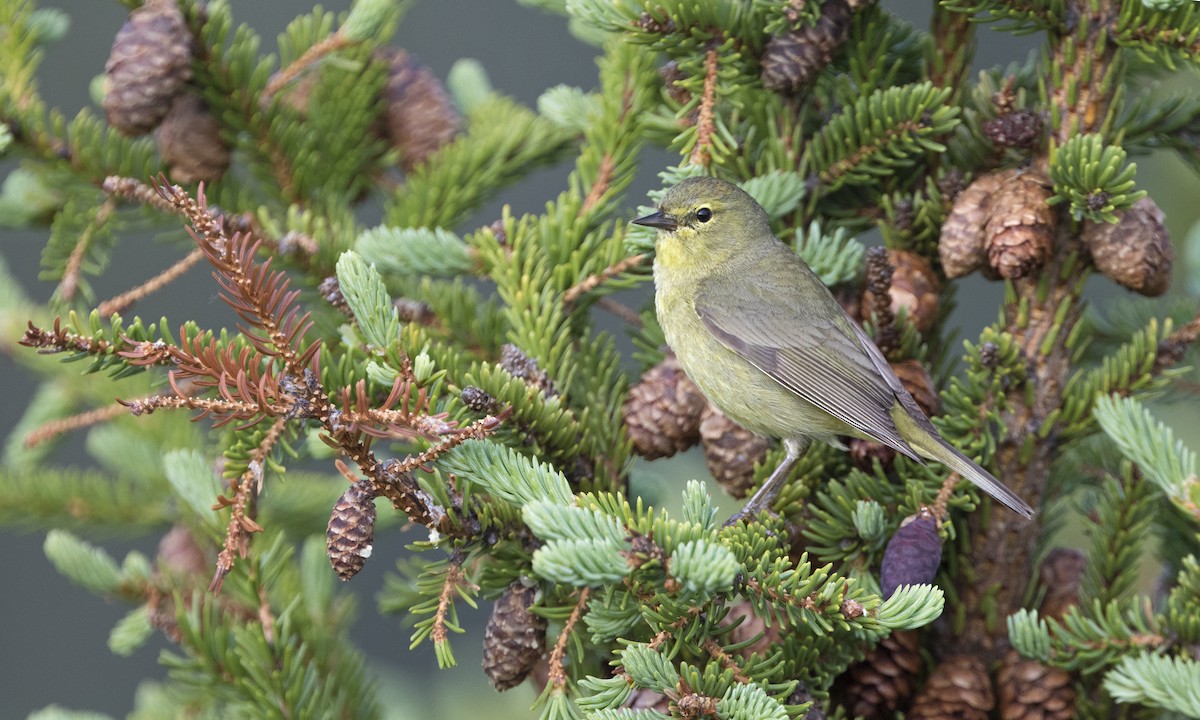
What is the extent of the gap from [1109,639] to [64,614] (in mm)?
7269

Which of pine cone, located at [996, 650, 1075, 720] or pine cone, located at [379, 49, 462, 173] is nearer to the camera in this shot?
pine cone, located at [996, 650, 1075, 720]

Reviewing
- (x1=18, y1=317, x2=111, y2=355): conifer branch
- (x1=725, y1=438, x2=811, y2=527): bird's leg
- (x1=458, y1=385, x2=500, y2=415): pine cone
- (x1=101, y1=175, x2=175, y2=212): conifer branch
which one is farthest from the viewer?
(x1=101, y1=175, x2=175, y2=212): conifer branch

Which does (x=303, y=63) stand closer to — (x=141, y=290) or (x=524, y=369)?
(x=141, y=290)

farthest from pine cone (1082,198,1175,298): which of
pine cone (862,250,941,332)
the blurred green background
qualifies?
the blurred green background

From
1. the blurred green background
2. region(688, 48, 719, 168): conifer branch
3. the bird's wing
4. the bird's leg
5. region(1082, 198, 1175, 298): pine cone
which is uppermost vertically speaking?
region(688, 48, 719, 168): conifer branch

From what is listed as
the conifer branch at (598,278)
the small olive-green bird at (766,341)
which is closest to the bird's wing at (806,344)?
the small olive-green bird at (766,341)

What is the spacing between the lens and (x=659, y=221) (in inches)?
109

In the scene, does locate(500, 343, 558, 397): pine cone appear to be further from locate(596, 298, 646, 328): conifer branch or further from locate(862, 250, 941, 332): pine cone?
locate(862, 250, 941, 332): pine cone

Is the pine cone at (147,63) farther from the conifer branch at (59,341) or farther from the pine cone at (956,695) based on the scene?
the pine cone at (956,695)

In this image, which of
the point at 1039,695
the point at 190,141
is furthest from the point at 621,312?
the point at 1039,695

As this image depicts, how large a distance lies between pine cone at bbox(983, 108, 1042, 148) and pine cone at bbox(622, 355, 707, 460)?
2.69 ft

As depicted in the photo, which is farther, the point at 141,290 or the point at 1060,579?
the point at 1060,579

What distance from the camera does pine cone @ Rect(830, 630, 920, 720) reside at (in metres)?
2.10

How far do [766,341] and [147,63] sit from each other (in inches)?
67.4
